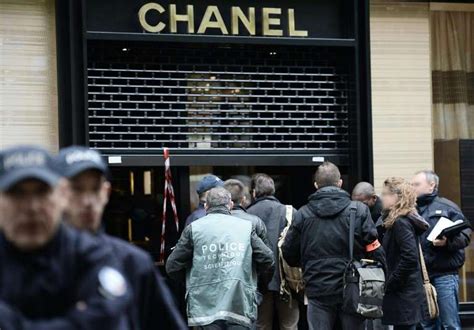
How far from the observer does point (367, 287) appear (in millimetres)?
8555

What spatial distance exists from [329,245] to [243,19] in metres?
3.16

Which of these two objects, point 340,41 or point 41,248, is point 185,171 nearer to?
point 340,41

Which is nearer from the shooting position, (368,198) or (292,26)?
(368,198)

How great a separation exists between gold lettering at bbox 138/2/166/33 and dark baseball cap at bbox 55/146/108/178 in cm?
688

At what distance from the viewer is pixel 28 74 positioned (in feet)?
34.1

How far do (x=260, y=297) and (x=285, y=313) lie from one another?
2.56 ft

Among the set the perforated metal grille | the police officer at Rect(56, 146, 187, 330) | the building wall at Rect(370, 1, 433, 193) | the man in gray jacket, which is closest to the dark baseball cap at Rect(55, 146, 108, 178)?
the police officer at Rect(56, 146, 187, 330)

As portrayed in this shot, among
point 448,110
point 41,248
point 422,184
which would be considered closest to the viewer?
point 41,248

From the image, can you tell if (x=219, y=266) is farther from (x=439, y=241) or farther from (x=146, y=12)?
(x=146, y=12)

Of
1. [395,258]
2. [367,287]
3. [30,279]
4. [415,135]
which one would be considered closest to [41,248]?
[30,279]

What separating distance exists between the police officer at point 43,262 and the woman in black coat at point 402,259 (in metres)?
5.77

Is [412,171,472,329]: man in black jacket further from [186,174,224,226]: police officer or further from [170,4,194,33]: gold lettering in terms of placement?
[170,4,194,33]: gold lettering

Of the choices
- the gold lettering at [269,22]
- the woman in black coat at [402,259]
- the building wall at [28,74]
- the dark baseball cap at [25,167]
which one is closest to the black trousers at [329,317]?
the woman in black coat at [402,259]

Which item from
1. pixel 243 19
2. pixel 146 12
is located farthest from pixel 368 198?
pixel 146 12
